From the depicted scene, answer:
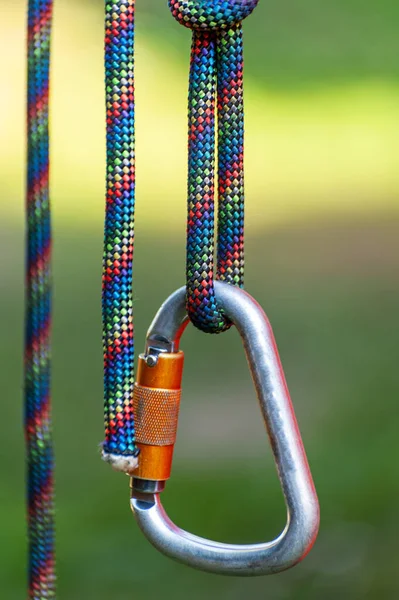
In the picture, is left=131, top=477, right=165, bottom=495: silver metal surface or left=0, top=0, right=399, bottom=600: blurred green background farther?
left=0, top=0, right=399, bottom=600: blurred green background

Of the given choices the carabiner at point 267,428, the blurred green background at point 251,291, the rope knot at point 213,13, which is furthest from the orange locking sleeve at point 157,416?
the blurred green background at point 251,291

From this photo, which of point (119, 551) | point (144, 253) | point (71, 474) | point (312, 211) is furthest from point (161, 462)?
point (312, 211)

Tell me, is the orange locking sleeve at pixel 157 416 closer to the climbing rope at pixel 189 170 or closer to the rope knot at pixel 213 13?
the climbing rope at pixel 189 170

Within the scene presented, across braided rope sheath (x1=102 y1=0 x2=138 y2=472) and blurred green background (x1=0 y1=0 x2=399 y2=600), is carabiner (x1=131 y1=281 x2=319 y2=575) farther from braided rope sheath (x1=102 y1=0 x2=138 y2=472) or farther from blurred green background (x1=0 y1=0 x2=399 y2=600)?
blurred green background (x1=0 y1=0 x2=399 y2=600)

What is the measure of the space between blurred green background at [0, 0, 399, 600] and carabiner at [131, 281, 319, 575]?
1.23 metres

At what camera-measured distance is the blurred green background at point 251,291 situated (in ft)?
5.87

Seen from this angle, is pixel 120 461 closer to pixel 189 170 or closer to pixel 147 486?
pixel 147 486

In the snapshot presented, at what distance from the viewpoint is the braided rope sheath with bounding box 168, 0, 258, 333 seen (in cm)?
46

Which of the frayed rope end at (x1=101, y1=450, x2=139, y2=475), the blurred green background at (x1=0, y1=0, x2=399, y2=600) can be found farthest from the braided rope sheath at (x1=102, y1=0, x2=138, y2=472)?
the blurred green background at (x1=0, y1=0, x2=399, y2=600)

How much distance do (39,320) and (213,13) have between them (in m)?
0.17

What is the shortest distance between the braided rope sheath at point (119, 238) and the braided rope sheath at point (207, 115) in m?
0.03

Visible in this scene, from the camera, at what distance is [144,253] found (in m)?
2.48

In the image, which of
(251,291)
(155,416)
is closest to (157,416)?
(155,416)

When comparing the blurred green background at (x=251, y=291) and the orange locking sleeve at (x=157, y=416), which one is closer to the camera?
the orange locking sleeve at (x=157, y=416)
